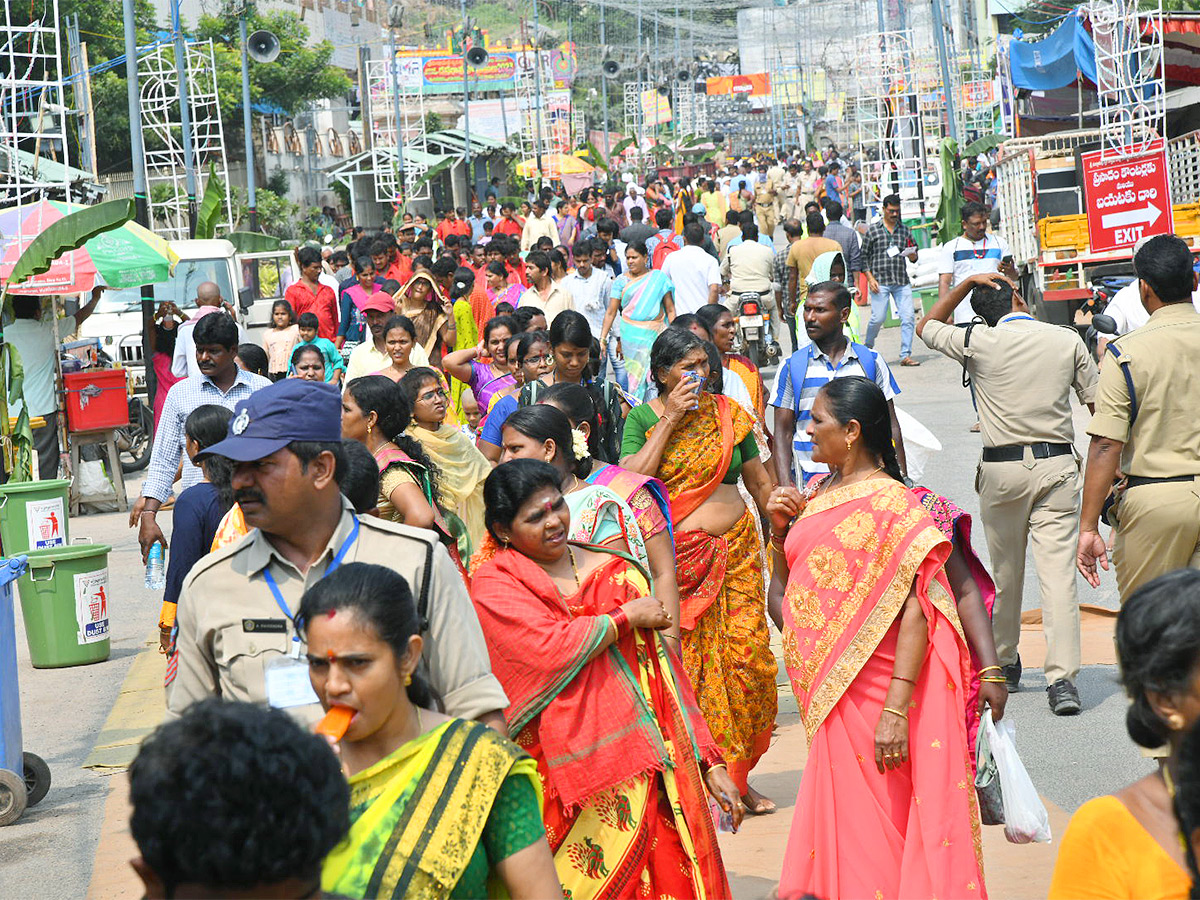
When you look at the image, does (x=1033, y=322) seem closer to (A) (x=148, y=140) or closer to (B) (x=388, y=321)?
(B) (x=388, y=321)

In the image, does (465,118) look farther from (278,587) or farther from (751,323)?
(278,587)

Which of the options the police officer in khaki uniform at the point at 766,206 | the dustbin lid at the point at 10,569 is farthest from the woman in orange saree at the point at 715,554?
the police officer in khaki uniform at the point at 766,206

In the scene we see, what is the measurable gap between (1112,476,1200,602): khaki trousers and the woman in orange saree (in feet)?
4.50

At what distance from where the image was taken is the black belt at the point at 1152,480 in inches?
217

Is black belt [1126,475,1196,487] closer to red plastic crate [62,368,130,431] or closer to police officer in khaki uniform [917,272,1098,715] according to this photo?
police officer in khaki uniform [917,272,1098,715]

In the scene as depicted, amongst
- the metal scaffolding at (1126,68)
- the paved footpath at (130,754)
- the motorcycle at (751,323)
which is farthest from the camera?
the metal scaffolding at (1126,68)

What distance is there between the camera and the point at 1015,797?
4055 millimetres

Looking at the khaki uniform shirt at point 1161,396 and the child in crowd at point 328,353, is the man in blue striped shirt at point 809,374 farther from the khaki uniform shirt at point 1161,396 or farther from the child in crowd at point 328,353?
the child in crowd at point 328,353

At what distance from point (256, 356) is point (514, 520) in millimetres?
5828

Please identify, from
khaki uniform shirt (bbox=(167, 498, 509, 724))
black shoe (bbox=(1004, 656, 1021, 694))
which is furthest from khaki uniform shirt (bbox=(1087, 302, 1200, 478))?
khaki uniform shirt (bbox=(167, 498, 509, 724))

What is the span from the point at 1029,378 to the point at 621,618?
3.60 m

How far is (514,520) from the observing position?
392 centimetres


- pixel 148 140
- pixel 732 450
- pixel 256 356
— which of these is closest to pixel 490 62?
pixel 148 140

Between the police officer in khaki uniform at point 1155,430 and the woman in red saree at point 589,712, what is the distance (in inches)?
89.3
